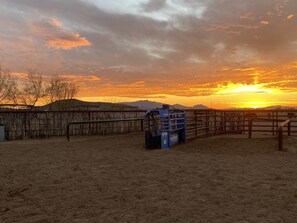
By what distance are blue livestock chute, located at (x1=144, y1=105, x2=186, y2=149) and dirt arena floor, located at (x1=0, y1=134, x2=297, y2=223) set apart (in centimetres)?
215

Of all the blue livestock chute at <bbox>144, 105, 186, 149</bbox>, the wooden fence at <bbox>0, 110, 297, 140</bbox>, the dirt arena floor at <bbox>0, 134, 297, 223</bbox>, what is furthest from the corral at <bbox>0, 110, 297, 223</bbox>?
the wooden fence at <bbox>0, 110, 297, 140</bbox>

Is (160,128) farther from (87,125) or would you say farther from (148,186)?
(87,125)

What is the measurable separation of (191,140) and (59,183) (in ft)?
31.3

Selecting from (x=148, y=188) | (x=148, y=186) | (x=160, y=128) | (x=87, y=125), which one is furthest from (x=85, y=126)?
(x=148, y=188)

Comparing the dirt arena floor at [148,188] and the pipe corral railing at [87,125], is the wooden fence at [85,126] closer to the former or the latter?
the pipe corral railing at [87,125]

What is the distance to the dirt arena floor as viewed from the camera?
15.4 ft

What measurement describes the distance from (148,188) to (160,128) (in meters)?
6.61

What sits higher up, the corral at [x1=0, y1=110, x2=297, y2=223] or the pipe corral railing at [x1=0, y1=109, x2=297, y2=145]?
the pipe corral railing at [x1=0, y1=109, x2=297, y2=145]

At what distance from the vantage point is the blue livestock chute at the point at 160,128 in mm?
12516

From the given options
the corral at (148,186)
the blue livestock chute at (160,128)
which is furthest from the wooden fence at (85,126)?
the corral at (148,186)

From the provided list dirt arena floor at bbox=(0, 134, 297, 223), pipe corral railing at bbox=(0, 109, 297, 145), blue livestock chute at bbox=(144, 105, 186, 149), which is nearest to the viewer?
dirt arena floor at bbox=(0, 134, 297, 223)

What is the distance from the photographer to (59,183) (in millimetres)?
6684

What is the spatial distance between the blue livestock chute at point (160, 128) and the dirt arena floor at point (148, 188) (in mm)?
2152

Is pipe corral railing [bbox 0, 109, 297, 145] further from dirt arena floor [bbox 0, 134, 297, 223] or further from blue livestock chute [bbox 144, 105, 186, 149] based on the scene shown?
dirt arena floor [bbox 0, 134, 297, 223]
